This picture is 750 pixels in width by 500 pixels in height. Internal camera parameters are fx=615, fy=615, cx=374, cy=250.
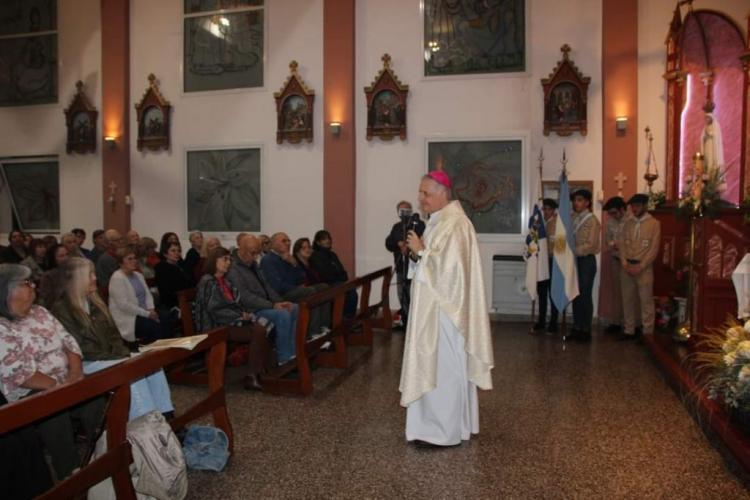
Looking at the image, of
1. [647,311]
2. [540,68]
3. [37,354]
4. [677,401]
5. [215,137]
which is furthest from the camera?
[215,137]

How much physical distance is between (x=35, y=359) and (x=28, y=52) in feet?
33.8

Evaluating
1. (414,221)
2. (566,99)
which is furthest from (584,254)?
(566,99)

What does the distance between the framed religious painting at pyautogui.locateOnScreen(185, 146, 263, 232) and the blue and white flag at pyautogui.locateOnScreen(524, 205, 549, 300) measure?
4657 millimetres

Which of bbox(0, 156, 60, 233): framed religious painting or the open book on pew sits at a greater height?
bbox(0, 156, 60, 233): framed religious painting

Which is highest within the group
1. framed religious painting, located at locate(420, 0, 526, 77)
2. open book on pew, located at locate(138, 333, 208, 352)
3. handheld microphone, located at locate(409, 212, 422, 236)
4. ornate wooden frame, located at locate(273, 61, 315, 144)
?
framed religious painting, located at locate(420, 0, 526, 77)

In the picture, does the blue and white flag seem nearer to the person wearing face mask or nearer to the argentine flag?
the argentine flag

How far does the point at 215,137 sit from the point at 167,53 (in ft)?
5.75

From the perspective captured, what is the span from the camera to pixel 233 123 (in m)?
10.3

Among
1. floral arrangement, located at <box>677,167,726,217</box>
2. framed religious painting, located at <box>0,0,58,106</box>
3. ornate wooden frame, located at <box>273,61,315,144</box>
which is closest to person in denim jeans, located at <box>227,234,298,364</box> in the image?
floral arrangement, located at <box>677,167,726,217</box>

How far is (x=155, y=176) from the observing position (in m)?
10.8

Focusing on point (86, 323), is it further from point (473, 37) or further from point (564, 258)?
point (473, 37)

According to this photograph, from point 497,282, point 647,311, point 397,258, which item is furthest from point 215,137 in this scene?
point 647,311

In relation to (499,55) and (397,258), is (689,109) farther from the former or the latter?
(397,258)

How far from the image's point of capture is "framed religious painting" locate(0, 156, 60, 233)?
11359 millimetres
